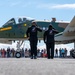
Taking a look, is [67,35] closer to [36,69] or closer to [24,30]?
[24,30]

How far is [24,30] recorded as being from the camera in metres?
27.9

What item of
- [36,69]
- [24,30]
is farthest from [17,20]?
[36,69]

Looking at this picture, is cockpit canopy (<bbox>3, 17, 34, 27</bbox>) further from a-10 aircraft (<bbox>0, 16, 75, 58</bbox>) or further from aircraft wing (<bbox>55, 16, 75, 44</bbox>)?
aircraft wing (<bbox>55, 16, 75, 44</bbox>)

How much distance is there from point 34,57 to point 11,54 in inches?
730

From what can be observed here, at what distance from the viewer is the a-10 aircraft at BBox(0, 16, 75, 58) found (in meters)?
26.6

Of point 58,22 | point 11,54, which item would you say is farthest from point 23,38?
point 11,54

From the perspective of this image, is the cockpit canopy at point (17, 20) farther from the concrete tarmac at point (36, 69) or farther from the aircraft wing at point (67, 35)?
the concrete tarmac at point (36, 69)

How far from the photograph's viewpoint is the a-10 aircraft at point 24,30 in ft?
87.4

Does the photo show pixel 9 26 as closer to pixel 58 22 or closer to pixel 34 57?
pixel 58 22

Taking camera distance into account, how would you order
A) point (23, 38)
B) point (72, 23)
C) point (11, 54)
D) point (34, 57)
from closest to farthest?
point (34, 57), point (72, 23), point (23, 38), point (11, 54)

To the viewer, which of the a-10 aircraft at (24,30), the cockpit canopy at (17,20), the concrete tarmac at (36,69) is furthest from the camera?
the cockpit canopy at (17,20)

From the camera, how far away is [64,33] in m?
26.8

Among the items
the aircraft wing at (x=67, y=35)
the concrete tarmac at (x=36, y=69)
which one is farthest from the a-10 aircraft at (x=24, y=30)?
the concrete tarmac at (x=36, y=69)

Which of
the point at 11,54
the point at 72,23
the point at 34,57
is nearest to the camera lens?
the point at 34,57
